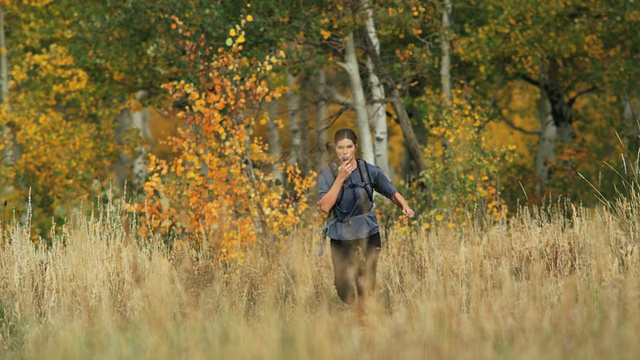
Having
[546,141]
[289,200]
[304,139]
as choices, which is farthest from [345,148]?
[546,141]

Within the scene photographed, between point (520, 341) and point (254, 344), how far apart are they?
5.05 feet

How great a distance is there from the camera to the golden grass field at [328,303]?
6.21 m

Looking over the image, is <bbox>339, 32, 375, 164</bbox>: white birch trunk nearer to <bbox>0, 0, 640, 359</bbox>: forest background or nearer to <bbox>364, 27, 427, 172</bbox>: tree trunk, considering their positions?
<bbox>0, 0, 640, 359</bbox>: forest background

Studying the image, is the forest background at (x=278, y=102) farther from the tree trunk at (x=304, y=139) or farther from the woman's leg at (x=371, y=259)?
the woman's leg at (x=371, y=259)

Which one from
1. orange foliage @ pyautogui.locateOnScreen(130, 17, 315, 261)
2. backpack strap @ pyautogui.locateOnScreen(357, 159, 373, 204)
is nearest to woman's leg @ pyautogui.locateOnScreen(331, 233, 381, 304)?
backpack strap @ pyautogui.locateOnScreen(357, 159, 373, 204)

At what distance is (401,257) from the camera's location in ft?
36.7

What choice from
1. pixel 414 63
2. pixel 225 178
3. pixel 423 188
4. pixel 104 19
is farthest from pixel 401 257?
pixel 104 19

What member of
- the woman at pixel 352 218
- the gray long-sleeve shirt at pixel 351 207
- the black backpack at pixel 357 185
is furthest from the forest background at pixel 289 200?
the black backpack at pixel 357 185

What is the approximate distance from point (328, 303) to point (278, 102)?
1359cm

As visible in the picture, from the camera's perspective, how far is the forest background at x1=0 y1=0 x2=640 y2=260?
1200 centimetres

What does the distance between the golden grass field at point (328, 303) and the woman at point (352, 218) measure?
11.9 inches

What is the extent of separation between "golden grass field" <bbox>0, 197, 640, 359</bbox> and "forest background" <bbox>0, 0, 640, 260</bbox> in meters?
1.00

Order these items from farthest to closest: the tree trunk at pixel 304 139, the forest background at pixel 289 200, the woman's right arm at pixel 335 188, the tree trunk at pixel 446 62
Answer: the tree trunk at pixel 446 62, the tree trunk at pixel 304 139, the woman's right arm at pixel 335 188, the forest background at pixel 289 200

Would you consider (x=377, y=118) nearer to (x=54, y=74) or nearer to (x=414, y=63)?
(x=414, y=63)
